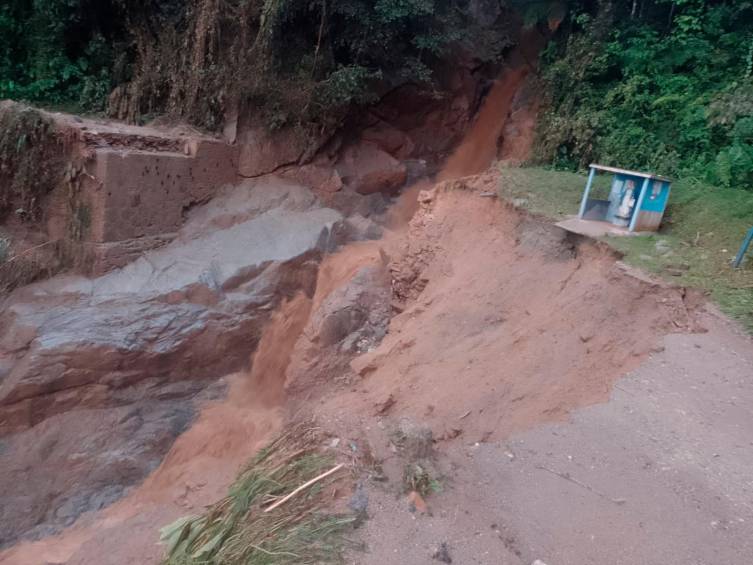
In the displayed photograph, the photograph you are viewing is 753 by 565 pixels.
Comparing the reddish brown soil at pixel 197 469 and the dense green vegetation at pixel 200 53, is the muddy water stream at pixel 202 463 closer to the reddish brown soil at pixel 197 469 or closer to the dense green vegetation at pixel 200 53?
the reddish brown soil at pixel 197 469

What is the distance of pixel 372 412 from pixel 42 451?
4461mm

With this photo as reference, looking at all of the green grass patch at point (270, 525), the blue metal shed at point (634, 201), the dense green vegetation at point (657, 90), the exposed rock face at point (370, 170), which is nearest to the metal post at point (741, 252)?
the blue metal shed at point (634, 201)

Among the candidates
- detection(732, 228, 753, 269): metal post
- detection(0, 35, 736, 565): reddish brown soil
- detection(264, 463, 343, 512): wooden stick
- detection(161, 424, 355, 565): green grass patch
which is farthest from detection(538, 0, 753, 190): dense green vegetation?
detection(161, 424, 355, 565): green grass patch

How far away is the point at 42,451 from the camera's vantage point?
686 cm

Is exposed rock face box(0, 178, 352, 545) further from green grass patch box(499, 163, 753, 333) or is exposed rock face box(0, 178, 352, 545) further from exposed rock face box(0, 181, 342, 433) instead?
green grass patch box(499, 163, 753, 333)

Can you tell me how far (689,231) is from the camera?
22.3ft

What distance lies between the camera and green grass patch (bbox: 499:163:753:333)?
547 cm

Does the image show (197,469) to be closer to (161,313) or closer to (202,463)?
(202,463)

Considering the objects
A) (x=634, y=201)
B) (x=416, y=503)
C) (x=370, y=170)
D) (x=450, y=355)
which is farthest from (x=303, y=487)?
(x=370, y=170)

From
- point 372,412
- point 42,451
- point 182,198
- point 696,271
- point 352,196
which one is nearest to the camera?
point 372,412

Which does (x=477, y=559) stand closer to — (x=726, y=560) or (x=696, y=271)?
(x=726, y=560)

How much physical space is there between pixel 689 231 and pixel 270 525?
234 inches

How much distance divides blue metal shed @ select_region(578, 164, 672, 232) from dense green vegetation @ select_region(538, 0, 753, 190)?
126 centimetres

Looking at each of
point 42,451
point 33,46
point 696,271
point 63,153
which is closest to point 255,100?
point 63,153
